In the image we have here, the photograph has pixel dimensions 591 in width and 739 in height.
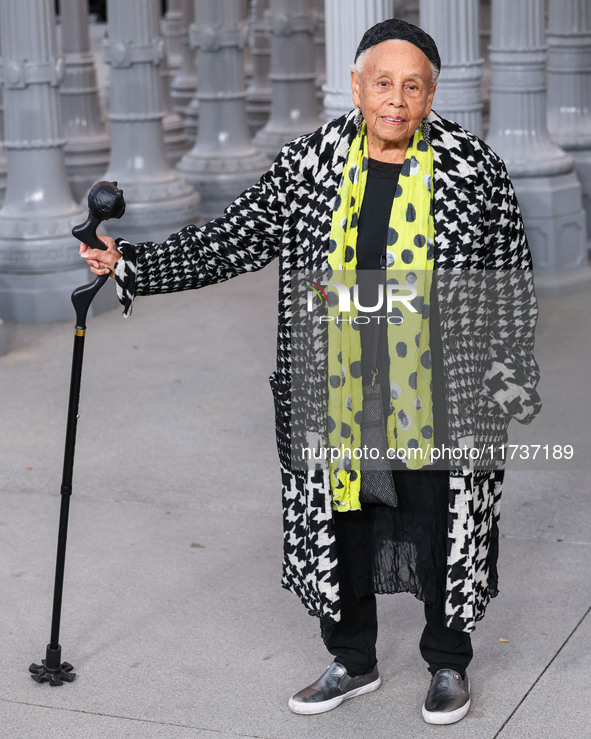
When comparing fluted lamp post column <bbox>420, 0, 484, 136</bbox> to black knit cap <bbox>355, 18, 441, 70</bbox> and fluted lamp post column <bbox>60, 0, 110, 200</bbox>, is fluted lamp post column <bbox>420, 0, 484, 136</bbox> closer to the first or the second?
fluted lamp post column <bbox>60, 0, 110, 200</bbox>

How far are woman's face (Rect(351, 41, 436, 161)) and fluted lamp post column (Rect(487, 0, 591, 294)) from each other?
626cm

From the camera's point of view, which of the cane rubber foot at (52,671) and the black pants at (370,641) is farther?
the cane rubber foot at (52,671)

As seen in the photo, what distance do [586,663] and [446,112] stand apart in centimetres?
502

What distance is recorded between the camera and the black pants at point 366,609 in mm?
3768

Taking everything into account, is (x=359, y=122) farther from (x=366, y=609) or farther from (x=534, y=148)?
(x=534, y=148)

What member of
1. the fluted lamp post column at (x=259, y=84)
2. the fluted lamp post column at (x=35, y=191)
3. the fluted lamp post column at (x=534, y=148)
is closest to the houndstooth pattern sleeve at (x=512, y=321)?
the fluted lamp post column at (x=35, y=191)

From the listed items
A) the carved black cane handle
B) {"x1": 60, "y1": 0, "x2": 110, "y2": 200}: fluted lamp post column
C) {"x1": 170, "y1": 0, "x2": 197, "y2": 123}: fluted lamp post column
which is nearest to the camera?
the carved black cane handle

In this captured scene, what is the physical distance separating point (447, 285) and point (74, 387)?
1.18 m

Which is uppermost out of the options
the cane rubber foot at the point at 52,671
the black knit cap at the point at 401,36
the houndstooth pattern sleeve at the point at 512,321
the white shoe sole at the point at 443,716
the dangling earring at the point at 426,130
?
the black knit cap at the point at 401,36

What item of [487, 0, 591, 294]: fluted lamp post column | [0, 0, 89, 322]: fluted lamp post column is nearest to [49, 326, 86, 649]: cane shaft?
[0, 0, 89, 322]: fluted lamp post column

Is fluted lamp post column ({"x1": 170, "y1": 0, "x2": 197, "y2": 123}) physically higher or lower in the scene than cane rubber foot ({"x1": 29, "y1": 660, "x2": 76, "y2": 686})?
higher

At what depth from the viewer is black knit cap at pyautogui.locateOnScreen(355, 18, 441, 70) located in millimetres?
3500

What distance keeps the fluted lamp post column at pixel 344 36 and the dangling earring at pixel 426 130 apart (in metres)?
3.39

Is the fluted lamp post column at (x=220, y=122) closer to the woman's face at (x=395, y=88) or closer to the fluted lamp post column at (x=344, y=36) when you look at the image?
the fluted lamp post column at (x=344, y=36)
